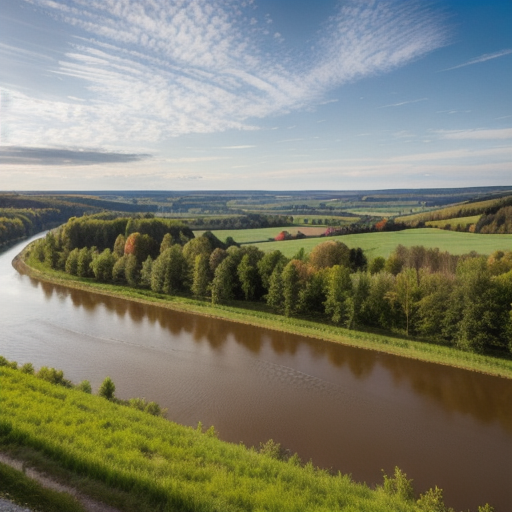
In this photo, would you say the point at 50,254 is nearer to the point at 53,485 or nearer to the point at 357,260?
the point at 357,260

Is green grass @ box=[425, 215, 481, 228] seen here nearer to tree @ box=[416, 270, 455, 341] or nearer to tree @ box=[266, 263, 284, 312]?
tree @ box=[416, 270, 455, 341]

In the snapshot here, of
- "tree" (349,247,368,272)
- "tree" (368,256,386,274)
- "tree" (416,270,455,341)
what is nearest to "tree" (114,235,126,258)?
"tree" (349,247,368,272)

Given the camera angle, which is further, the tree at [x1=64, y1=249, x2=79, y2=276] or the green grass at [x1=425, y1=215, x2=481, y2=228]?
the tree at [x1=64, y1=249, x2=79, y2=276]

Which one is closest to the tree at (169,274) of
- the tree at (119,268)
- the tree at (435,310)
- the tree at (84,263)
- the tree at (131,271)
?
the tree at (131,271)

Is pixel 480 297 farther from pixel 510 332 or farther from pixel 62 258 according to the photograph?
pixel 62 258

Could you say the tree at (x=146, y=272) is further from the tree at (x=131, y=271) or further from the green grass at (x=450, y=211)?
the green grass at (x=450, y=211)

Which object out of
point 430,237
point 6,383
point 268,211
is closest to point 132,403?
point 6,383
